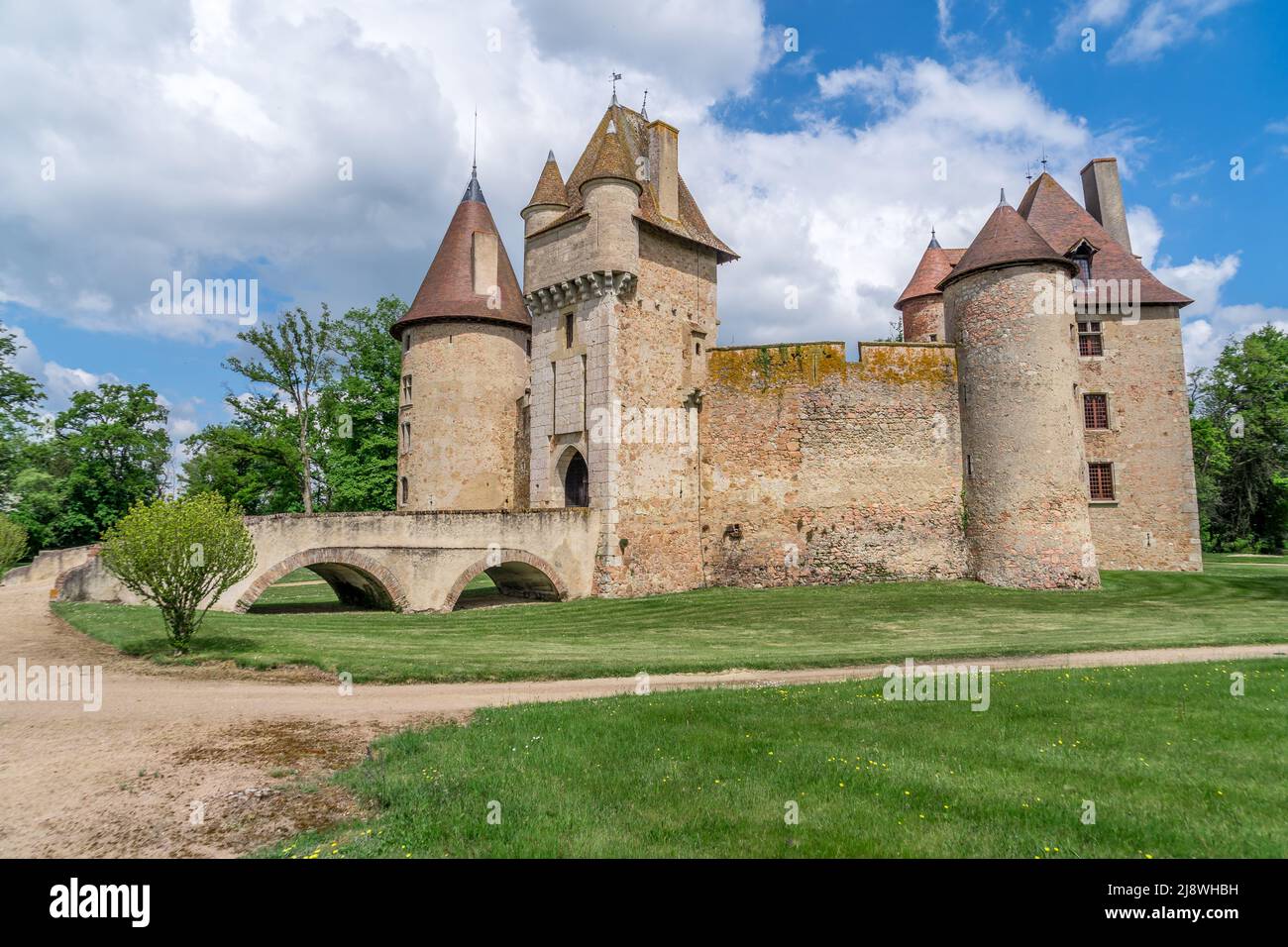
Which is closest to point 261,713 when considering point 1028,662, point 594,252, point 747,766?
point 747,766

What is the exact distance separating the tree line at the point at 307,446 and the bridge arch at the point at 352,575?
1461 cm

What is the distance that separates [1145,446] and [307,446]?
39.1 meters

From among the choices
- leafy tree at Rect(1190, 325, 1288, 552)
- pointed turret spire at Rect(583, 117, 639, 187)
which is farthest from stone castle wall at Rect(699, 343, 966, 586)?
leafy tree at Rect(1190, 325, 1288, 552)

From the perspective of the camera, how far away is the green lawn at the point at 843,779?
15.7 ft

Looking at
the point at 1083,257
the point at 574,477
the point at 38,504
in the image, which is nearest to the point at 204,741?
the point at 574,477

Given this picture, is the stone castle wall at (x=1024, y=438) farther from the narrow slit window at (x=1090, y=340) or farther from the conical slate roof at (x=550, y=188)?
the conical slate roof at (x=550, y=188)

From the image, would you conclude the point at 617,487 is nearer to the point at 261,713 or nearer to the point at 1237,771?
the point at 261,713

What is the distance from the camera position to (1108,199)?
3031 cm

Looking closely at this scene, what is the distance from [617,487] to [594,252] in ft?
26.0

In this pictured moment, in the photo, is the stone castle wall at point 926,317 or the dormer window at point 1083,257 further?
the stone castle wall at point 926,317

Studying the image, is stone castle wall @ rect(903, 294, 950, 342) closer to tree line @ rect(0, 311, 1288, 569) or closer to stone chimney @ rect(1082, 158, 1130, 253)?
stone chimney @ rect(1082, 158, 1130, 253)

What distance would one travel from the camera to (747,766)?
20.9 feet

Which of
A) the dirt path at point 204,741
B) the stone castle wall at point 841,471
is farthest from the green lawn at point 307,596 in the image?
the dirt path at point 204,741

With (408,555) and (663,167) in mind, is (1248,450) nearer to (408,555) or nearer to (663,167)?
(663,167)
